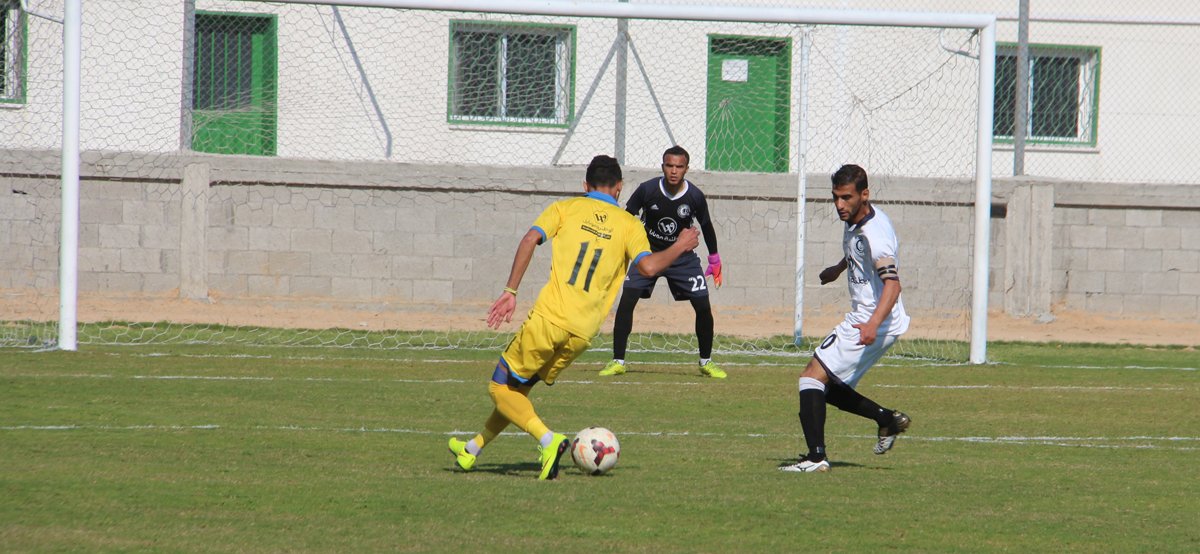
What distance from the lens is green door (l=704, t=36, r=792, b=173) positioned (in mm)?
18984

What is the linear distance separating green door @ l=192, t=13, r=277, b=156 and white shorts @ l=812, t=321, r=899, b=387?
12580mm

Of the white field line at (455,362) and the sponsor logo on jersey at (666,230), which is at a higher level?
the sponsor logo on jersey at (666,230)

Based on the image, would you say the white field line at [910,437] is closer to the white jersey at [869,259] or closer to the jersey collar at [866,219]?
the white jersey at [869,259]

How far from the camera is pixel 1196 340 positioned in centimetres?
1897

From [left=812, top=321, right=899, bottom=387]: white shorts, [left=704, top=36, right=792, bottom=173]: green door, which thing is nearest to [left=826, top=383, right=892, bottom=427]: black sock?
[left=812, top=321, right=899, bottom=387]: white shorts

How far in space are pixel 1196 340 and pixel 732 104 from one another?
22.1 feet

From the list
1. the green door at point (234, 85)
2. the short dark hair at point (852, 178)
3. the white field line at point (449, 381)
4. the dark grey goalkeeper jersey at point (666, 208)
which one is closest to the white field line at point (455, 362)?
the white field line at point (449, 381)

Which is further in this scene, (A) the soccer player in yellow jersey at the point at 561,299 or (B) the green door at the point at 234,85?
(B) the green door at the point at 234,85

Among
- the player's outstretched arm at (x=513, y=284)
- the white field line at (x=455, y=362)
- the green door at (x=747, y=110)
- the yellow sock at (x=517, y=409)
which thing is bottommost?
the white field line at (x=455, y=362)

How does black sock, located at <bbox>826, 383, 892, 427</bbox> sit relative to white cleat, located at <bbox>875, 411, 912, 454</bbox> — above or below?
above

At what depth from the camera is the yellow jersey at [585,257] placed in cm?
730

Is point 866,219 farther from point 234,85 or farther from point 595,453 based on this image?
point 234,85

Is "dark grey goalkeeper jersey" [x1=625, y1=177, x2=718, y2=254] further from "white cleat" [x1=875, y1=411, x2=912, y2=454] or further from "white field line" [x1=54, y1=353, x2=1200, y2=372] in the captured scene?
"white cleat" [x1=875, y1=411, x2=912, y2=454]

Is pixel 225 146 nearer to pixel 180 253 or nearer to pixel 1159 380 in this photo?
pixel 180 253
